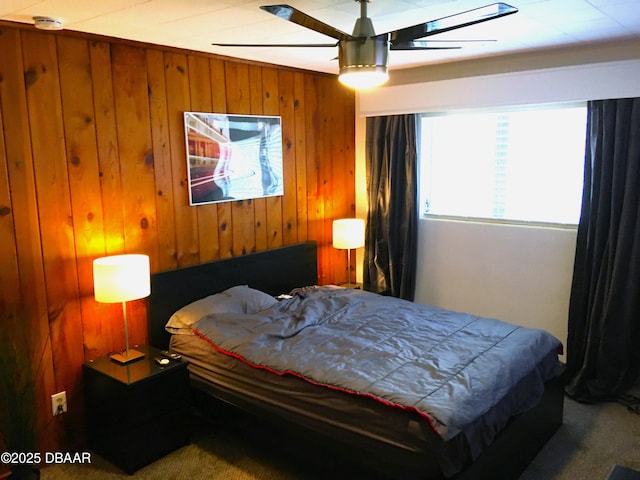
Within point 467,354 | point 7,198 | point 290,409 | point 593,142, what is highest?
point 593,142

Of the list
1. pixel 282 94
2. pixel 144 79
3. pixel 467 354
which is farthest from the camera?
pixel 282 94

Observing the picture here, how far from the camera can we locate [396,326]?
3285 mm

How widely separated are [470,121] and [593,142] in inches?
40.6

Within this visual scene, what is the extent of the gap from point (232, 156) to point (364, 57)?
75.1 inches

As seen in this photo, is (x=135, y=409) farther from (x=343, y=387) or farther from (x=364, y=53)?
(x=364, y=53)

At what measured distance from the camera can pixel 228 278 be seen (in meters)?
3.78

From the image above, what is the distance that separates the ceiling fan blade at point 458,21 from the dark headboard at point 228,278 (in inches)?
83.3


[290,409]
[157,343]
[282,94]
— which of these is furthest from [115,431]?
[282,94]

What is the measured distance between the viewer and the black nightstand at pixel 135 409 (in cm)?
281

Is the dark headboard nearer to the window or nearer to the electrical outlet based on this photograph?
the electrical outlet

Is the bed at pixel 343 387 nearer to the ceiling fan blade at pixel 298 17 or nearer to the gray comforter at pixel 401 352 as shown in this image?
the gray comforter at pixel 401 352

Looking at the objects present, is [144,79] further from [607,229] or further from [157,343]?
[607,229]

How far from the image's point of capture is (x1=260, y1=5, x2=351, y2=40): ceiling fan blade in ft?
5.63

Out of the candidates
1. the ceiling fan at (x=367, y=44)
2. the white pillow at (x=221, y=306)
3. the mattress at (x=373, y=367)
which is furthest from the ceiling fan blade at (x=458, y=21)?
the white pillow at (x=221, y=306)
